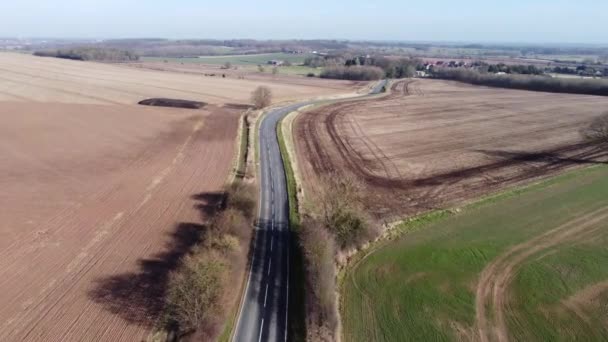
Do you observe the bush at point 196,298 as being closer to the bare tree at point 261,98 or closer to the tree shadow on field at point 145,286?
the tree shadow on field at point 145,286

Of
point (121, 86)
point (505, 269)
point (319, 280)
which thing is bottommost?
point (505, 269)

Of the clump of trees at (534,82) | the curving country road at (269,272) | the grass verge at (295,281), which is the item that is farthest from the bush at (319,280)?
the clump of trees at (534,82)

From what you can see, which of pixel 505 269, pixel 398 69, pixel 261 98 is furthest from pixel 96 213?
pixel 398 69

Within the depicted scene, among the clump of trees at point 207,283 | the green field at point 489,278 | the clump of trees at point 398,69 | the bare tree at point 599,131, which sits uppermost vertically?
the clump of trees at point 398,69

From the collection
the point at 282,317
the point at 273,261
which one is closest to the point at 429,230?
the point at 273,261

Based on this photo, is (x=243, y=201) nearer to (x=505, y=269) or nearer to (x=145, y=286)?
(x=145, y=286)

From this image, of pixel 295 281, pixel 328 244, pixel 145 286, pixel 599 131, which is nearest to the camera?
pixel 145 286

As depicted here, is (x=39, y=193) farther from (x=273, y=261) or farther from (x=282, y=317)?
(x=282, y=317)
